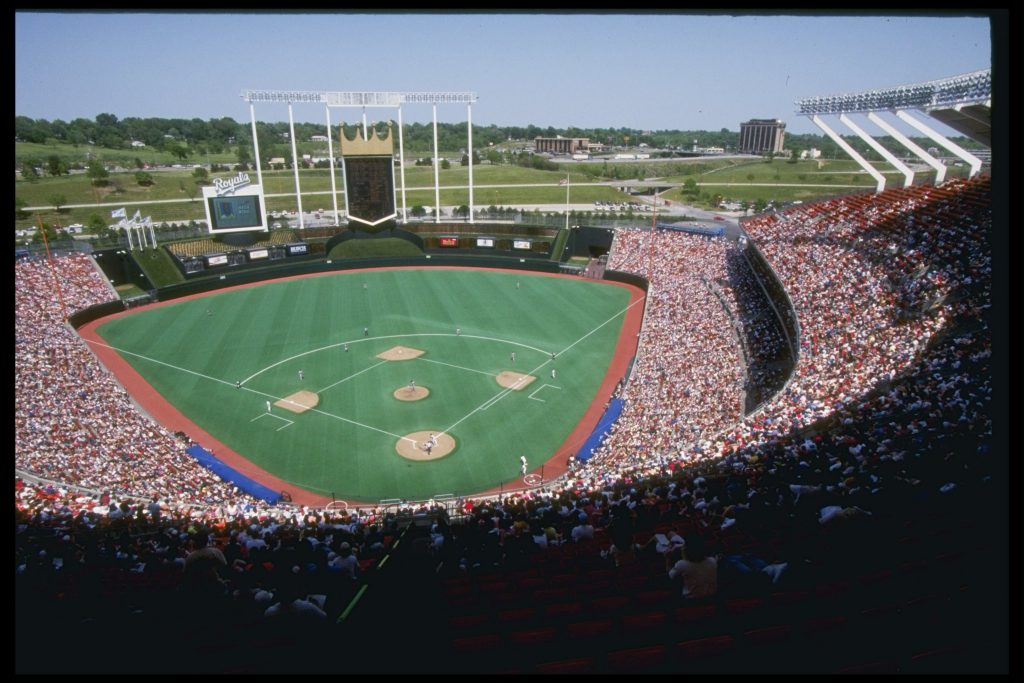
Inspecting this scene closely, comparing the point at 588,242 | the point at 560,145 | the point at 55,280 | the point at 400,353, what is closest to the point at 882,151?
the point at 588,242

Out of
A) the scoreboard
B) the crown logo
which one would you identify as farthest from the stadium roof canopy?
the scoreboard

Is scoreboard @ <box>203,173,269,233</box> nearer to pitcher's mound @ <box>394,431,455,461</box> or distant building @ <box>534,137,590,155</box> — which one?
pitcher's mound @ <box>394,431,455,461</box>

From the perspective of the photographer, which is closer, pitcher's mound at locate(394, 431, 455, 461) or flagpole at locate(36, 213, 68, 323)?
pitcher's mound at locate(394, 431, 455, 461)

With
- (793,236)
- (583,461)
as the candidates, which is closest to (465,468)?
(583,461)

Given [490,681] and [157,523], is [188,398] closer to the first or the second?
[157,523]

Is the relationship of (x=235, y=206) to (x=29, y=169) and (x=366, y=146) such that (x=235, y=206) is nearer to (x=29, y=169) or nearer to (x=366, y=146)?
(x=366, y=146)

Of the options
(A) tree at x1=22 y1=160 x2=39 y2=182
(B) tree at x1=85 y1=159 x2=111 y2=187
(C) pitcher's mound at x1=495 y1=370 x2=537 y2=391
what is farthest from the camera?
(B) tree at x1=85 y1=159 x2=111 y2=187
